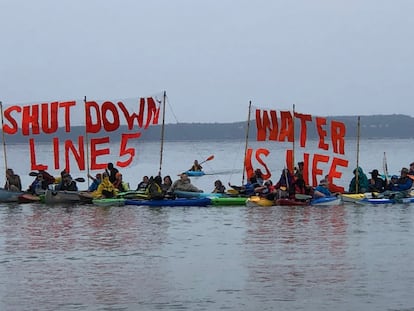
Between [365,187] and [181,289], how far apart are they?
1890 cm

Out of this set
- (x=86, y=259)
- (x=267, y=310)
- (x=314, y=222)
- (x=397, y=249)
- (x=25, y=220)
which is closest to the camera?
(x=267, y=310)

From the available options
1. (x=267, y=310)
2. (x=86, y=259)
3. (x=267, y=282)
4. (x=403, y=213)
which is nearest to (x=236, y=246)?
(x=86, y=259)

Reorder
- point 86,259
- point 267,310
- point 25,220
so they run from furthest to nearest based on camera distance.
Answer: point 25,220, point 86,259, point 267,310

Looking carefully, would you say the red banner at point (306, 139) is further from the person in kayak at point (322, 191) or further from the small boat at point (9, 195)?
the small boat at point (9, 195)

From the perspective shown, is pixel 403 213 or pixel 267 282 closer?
pixel 267 282

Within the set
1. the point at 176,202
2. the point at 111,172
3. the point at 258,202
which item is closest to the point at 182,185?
the point at 176,202

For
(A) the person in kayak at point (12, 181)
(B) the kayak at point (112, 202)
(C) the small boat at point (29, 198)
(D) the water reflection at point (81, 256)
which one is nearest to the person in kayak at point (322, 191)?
(D) the water reflection at point (81, 256)

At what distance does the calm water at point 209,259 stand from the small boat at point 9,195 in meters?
2.39

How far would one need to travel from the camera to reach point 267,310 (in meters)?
14.2

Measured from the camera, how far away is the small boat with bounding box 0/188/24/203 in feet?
112

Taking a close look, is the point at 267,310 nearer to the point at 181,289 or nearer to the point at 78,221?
the point at 181,289

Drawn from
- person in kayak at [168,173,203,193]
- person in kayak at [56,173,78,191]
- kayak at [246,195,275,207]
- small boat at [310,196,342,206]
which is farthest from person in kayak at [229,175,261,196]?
person in kayak at [56,173,78,191]

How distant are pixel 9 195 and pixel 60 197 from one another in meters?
2.36

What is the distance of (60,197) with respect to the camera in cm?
3300
